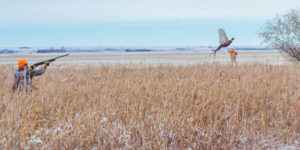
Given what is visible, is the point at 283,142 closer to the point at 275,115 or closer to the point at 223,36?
the point at 275,115

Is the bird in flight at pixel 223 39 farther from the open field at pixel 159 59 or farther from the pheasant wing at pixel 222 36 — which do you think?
the open field at pixel 159 59

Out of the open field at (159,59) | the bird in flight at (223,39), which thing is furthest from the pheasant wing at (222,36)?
the open field at (159,59)

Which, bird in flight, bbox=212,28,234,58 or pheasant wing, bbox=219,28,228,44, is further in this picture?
pheasant wing, bbox=219,28,228,44

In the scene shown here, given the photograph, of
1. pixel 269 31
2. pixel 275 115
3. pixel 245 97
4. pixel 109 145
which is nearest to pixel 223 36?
pixel 269 31

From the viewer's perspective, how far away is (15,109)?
480 cm

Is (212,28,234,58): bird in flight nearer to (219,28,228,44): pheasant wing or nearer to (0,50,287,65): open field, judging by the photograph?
(219,28,228,44): pheasant wing

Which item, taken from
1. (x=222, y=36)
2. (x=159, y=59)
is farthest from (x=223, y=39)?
(x=159, y=59)

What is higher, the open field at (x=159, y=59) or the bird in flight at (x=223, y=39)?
the bird in flight at (x=223, y=39)

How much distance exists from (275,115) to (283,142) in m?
0.83

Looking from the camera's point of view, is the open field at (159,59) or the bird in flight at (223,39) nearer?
the bird in flight at (223,39)

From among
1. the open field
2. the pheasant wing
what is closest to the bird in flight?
the pheasant wing

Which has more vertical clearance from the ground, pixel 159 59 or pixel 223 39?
pixel 223 39

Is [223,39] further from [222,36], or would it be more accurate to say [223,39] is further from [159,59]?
[159,59]

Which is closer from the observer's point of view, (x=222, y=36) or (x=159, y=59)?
(x=222, y=36)
